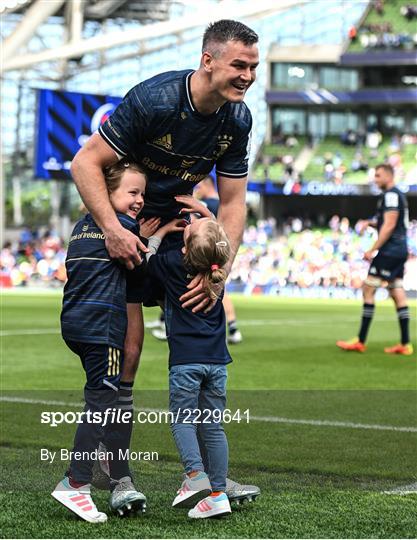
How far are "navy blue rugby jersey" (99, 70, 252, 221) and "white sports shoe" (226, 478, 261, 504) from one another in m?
1.34

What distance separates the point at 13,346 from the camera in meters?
12.5

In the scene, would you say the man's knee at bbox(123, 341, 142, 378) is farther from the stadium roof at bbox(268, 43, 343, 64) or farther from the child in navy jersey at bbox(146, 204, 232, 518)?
the stadium roof at bbox(268, 43, 343, 64)

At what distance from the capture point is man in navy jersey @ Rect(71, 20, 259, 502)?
14.6ft

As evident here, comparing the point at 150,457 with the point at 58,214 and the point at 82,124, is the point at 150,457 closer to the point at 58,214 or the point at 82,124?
the point at 82,124

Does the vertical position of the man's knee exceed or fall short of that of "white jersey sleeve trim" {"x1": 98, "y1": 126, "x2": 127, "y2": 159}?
it falls short

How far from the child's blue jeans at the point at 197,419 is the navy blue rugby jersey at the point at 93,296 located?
0.33 metres

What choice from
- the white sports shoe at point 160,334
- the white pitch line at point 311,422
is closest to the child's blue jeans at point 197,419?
the white pitch line at point 311,422

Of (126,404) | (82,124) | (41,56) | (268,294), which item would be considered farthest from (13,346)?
(41,56)

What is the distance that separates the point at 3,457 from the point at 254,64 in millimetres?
2503

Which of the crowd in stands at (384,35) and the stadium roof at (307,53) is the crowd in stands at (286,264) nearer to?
the crowd in stands at (384,35)

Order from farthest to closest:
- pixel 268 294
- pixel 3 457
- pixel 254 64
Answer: pixel 268 294 → pixel 3 457 → pixel 254 64

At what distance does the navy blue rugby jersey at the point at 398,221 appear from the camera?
12.2m

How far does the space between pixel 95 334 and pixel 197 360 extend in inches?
17.4

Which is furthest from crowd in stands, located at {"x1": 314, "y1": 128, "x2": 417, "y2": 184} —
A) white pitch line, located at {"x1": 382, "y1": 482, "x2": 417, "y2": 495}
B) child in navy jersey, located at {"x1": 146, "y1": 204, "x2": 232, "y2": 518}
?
child in navy jersey, located at {"x1": 146, "y1": 204, "x2": 232, "y2": 518}
